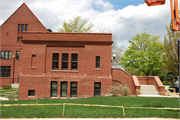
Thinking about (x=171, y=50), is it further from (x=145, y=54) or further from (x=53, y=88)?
(x=53, y=88)

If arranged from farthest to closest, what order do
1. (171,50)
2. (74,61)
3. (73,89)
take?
(171,50) < (74,61) < (73,89)

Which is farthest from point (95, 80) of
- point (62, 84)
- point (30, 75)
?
point (30, 75)

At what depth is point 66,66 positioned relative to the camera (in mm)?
21406

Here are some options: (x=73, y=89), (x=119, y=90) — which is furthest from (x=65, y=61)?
(x=119, y=90)

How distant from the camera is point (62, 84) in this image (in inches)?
833

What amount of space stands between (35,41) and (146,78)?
1816 centimetres

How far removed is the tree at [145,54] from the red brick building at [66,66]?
469 inches

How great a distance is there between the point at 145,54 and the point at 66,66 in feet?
58.2

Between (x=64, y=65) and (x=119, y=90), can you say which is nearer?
(x=119, y=90)

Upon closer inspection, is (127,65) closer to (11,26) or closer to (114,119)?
(114,119)

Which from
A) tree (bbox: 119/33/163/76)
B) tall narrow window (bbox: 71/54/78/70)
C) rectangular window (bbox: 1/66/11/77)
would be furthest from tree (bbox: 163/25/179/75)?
rectangular window (bbox: 1/66/11/77)

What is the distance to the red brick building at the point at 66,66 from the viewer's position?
20.8m

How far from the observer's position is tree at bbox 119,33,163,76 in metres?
31.7

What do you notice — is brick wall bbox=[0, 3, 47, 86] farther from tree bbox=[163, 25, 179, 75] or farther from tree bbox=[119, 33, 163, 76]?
tree bbox=[163, 25, 179, 75]
